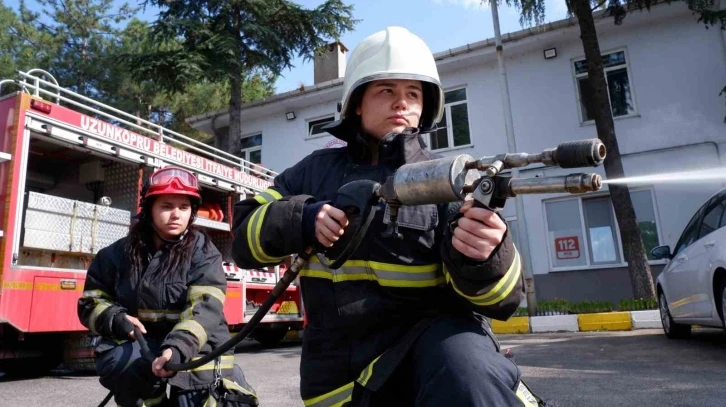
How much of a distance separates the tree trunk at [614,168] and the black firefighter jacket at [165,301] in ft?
30.2

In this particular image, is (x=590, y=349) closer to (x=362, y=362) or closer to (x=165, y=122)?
(x=362, y=362)

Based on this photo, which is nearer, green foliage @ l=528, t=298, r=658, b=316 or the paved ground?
the paved ground

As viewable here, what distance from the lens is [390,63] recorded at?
1730 millimetres

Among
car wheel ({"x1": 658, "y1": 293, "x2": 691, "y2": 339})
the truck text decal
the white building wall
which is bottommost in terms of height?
car wheel ({"x1": 658, "y1": 293, "x2": 691, "y2": 339})

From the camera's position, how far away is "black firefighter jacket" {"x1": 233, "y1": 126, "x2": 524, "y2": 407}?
138 centimetres

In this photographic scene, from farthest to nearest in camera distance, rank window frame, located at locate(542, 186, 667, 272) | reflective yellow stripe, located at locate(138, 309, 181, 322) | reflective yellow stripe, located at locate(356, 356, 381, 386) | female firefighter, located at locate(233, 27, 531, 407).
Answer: window frame, located at locate(542, 186, 667, 272) < reflective yellow stripe, located at locate(138, 309, 181, 322) < reflective yellow stripe, located at locate(356, 356, 381, 386) < female firefighter, located at locate(233, 27, 531, 407)

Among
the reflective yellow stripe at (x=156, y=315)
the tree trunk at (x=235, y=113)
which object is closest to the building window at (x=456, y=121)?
the tree trunk at (x=235, y=113)

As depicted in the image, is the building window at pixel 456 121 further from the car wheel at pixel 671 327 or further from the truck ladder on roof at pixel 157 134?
the car wheel at pixel 671 327

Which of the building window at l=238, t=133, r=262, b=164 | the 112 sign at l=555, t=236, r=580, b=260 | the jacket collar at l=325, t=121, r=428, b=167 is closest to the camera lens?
the jacket collar at l=325, t=121, r=428, b=167

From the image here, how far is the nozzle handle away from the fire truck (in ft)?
17.7

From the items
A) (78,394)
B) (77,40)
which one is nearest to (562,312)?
(78,394)

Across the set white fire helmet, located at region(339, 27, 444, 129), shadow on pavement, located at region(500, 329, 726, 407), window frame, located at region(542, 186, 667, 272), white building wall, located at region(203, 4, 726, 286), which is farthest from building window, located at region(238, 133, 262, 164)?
white fire helmet, located at region(339, 27, 444, 129)

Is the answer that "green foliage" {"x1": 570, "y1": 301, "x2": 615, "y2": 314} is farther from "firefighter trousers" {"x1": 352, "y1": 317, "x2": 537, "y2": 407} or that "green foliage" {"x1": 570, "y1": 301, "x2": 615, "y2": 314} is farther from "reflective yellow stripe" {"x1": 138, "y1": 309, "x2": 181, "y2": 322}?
"firefighter trousers" {"x1": 352, "y1": 317, "x2": 537, "y2": 407}

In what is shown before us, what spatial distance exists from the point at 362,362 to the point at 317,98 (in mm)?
15274
